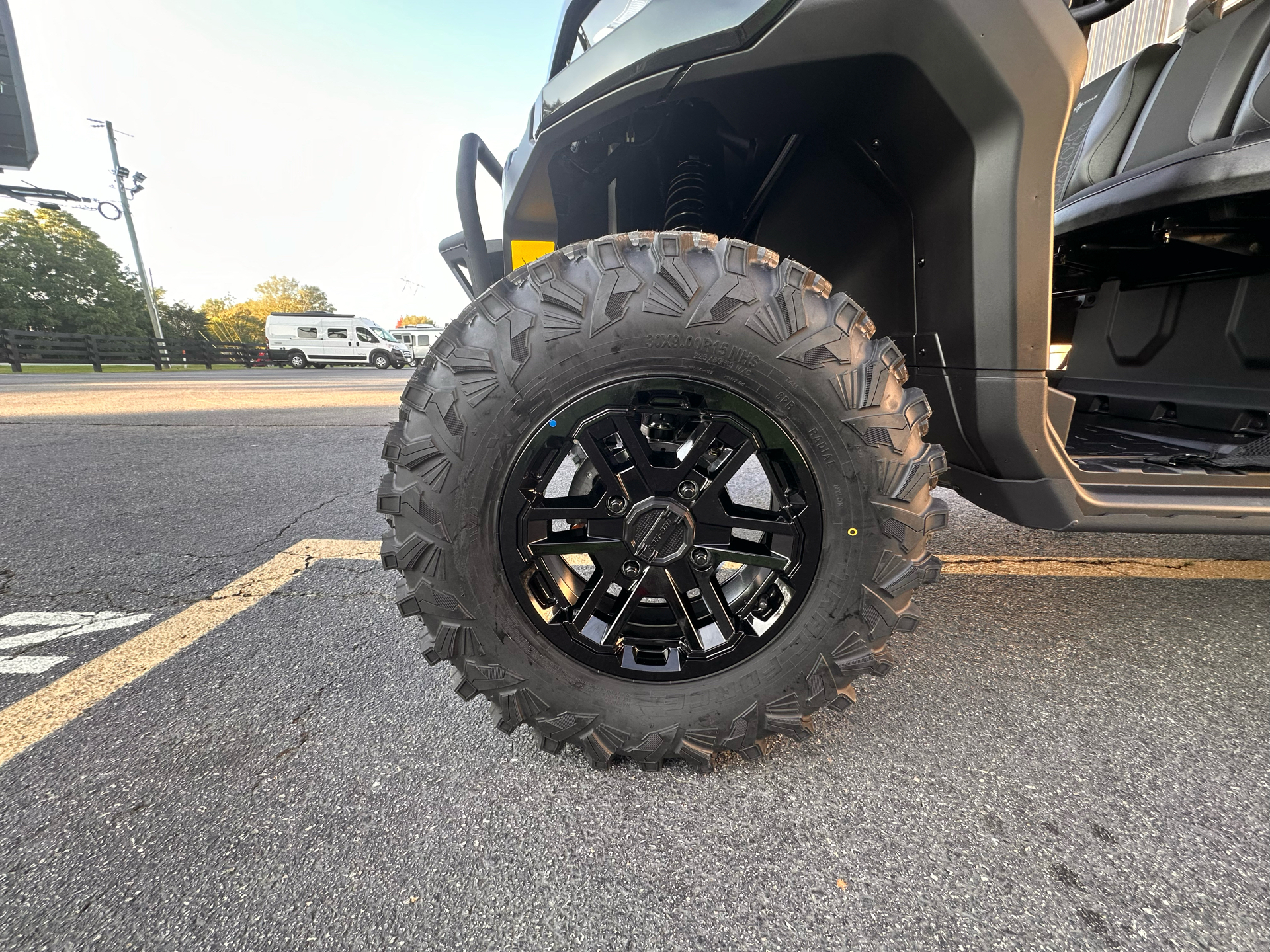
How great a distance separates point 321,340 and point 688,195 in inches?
1319

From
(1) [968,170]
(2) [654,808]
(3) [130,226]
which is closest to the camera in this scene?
(2) [654,808]

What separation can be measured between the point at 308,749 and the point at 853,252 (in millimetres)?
1985

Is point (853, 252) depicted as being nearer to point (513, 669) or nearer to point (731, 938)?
point (513, 669)

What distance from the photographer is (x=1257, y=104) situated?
1706 millimetres

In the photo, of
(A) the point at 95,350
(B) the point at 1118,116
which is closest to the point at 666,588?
(B) the point at 1118,116

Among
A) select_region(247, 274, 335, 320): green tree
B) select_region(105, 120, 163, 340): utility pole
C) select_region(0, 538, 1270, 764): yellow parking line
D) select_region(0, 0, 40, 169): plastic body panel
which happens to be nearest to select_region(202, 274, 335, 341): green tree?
select_region(247, 274, 335, 320): green tree

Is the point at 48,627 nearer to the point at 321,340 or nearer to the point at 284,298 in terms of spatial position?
the point at 321,340

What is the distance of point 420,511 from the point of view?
1.04 meters

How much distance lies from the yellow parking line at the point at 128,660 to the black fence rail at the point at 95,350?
2667cm

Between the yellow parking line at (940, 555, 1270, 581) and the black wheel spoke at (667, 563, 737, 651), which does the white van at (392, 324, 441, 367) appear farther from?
the black wheel spoke at (667, 563, 737, 651)

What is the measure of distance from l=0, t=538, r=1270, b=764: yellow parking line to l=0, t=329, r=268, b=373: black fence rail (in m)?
26.6

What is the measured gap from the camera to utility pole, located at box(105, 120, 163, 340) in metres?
28.0

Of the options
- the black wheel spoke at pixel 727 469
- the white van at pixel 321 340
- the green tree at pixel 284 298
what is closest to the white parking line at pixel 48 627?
the black wheel spoke at pixel 727 469

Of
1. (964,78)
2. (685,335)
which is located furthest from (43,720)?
(964,78)
